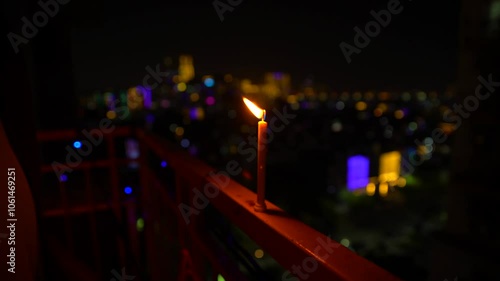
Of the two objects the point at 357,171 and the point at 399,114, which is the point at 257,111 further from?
the point at 399,114

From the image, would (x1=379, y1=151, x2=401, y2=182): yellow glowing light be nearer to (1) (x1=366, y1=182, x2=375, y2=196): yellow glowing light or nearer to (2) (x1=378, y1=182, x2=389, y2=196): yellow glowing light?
(2) (x1=378, y1=182, x2=389, y2=196): yellow glowing light

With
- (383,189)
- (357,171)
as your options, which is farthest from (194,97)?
(383,189)

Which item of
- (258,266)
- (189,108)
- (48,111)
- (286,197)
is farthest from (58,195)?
(189,108)

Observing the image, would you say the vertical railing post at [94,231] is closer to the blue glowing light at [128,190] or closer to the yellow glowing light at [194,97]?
the blue glowing light at [128,190]

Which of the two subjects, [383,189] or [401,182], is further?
[401,182]

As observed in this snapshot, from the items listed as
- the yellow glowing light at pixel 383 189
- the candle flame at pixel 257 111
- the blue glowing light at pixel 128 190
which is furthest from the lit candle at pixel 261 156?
the yellow glowing light at pixel 383 189

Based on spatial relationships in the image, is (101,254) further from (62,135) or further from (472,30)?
(472,30)

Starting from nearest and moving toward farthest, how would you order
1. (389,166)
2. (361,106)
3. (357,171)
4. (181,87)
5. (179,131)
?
(179,131) → (357,171) → (389,166) → (181,87) → (361,106)
